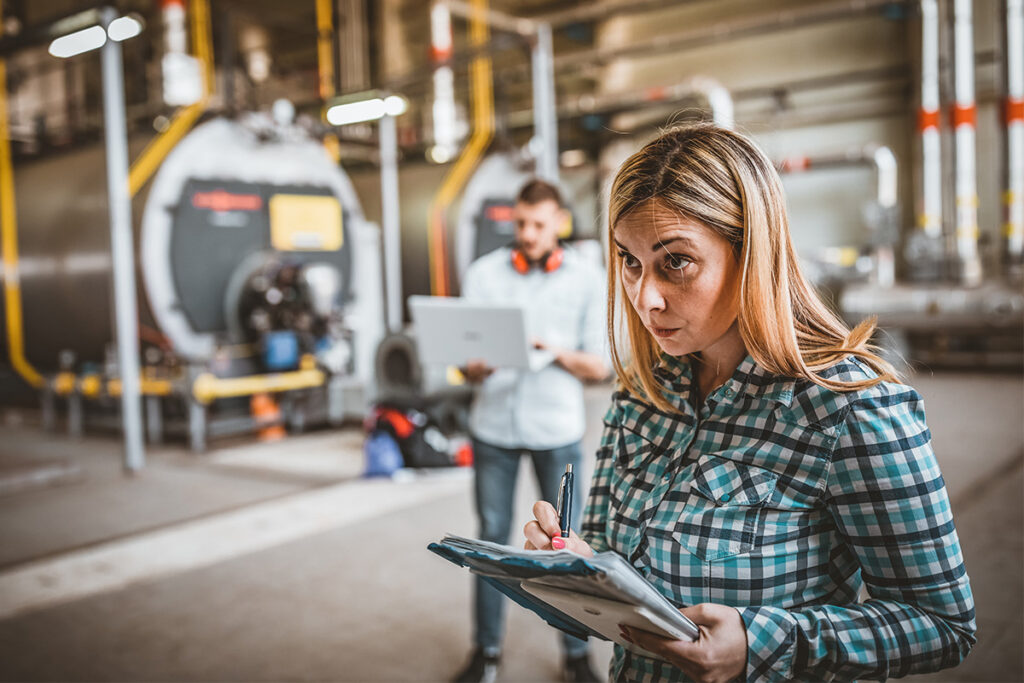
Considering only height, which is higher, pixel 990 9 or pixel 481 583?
pixel 990 9

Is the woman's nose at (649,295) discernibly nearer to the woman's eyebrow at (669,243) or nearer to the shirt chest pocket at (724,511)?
the woman's eyebrow at (669,243)

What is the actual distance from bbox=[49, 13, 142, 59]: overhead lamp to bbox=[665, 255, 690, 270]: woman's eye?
557 centimetres

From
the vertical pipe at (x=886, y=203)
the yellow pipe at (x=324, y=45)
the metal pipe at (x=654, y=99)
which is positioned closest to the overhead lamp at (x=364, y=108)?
the yellow pipe at (x=324, y=45)

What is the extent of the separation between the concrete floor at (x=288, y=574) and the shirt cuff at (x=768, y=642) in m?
2.00

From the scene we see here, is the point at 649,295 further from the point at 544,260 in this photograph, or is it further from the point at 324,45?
the point at 324,45

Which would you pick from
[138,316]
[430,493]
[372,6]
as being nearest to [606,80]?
[372,6]

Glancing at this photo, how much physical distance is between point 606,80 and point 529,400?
42.7 feet

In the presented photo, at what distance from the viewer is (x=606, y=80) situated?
48.7ft

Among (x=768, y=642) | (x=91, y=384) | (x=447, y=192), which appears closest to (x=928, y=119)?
(x=447, y=192)

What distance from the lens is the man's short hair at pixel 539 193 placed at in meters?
2.94

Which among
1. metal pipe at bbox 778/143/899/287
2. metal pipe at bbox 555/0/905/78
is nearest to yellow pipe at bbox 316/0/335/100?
metal pipe at bbox 555/0/905/78

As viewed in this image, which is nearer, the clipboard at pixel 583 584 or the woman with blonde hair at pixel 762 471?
the clipboard at pixel 583 584

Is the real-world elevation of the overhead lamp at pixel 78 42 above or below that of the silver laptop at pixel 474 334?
above

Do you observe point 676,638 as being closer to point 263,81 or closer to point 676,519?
point 676,519
